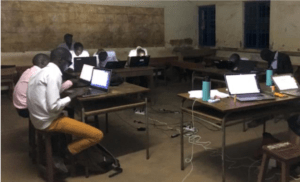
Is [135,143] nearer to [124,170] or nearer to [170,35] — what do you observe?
[124,170]

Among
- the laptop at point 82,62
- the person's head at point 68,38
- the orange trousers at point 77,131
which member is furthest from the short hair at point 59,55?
the person's head at point 68,38

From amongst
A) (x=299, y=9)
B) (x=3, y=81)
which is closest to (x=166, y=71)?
(x=299, y=9)

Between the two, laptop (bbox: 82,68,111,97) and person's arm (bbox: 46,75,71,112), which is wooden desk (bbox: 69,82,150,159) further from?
person's arm (bbox: 46,75,71,112)

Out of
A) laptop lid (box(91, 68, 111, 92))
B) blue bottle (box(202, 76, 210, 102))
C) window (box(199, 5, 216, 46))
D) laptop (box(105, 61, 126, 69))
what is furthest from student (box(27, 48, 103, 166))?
window (box(199, 5, 216, 46))

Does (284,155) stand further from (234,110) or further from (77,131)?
(77,131)

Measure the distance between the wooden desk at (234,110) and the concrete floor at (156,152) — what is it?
19.4 inches

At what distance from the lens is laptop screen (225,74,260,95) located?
131 inches

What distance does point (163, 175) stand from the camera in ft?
11.0

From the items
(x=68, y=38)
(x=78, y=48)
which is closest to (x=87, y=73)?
(x=78, y=48)

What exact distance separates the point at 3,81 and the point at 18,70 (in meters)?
0.47

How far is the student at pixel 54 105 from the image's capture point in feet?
9.61

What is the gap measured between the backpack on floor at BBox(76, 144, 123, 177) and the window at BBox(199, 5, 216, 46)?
24.8 ft

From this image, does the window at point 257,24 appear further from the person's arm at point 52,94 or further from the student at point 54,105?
the person's arm at point 52,94

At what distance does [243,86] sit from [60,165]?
207 centimetres
